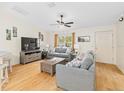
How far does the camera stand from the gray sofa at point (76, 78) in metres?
1.87

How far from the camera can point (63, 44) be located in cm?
696

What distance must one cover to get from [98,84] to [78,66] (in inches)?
38.7

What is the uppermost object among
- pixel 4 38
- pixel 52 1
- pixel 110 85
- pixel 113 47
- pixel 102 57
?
pixel 52 1

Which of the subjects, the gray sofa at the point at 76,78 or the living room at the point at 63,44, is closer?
the gray sofa at the point at 76,78

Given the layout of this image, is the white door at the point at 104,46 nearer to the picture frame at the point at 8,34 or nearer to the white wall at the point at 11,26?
the white wall at the point at 11,26

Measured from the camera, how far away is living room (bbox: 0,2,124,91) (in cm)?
229

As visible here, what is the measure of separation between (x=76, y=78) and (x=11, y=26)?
402cm

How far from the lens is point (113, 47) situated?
4.90 meters

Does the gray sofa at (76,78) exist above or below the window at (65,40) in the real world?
below

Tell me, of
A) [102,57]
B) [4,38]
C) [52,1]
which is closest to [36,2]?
[52,1]

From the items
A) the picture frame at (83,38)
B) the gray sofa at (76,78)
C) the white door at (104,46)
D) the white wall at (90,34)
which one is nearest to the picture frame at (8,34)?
the gray sofa at (76,78)

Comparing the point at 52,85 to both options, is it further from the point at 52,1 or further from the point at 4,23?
the point at 4,23

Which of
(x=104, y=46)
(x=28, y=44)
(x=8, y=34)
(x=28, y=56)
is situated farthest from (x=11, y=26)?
(x=104, y=46)

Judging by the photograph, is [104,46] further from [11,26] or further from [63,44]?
[11,26]
